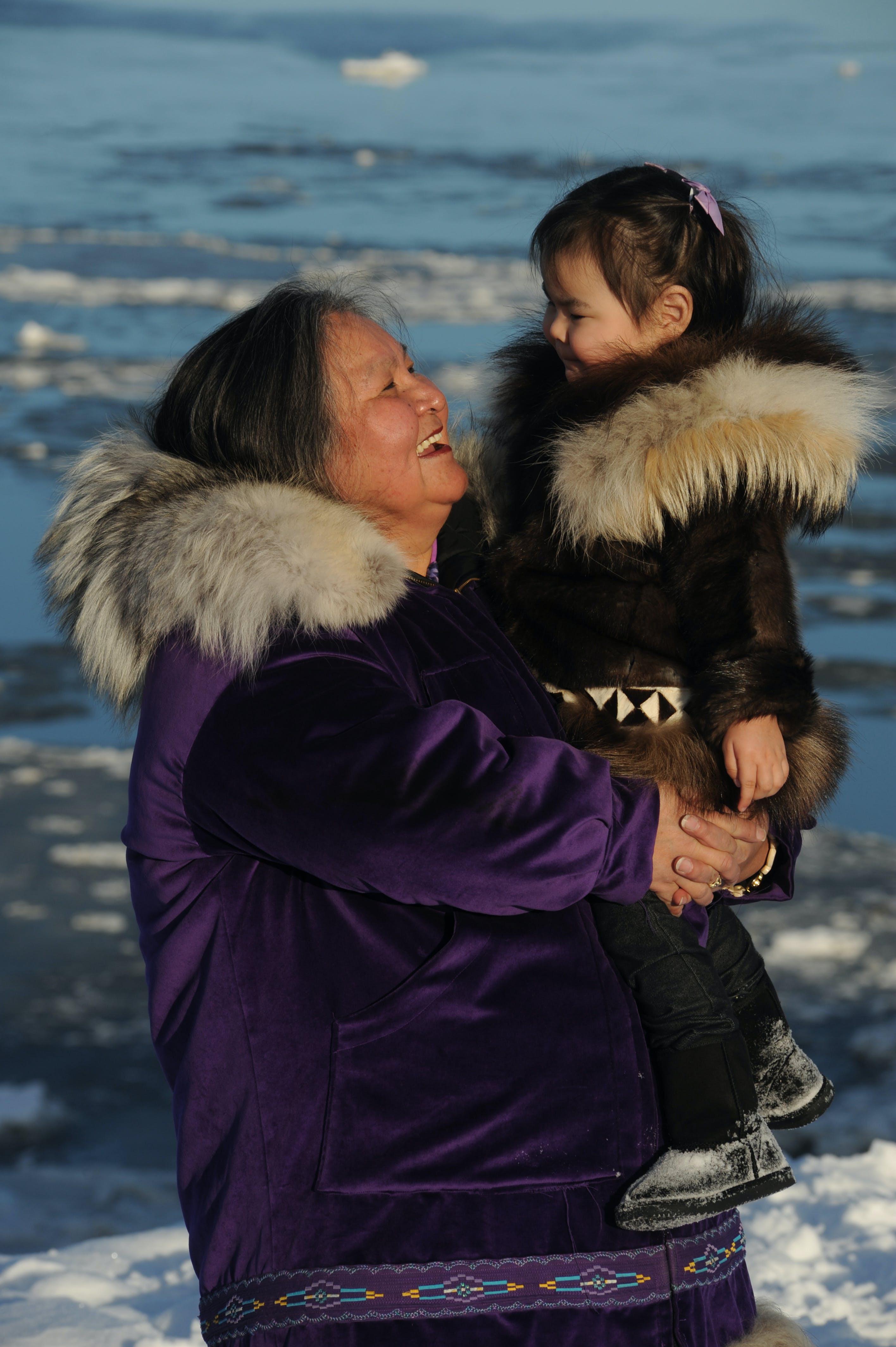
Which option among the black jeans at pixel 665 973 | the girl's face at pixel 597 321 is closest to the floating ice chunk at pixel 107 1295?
the black jeans at pixel 665 973

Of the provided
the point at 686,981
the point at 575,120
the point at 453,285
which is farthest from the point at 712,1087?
the point at 575,120

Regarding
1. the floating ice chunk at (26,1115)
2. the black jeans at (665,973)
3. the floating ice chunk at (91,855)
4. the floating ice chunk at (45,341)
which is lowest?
the floating ice chunk at (91,855)

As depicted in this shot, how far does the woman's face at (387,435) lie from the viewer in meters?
1.84

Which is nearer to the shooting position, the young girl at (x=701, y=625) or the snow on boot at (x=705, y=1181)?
the snow on boot at (x=705, y=1181)

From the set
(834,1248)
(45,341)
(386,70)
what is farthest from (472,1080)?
(386,70)

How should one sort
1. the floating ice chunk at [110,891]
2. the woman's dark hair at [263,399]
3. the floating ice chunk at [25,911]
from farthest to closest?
the floating ice chunk at [110,891] → the floating ice chunk at [25,911] → the woman's dark hair at [263,399]

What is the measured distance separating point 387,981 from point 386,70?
134 ft

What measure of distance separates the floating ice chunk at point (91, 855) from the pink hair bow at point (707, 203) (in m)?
3.44

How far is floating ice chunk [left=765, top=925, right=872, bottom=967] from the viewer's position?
457cm

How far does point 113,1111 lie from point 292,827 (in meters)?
2.65

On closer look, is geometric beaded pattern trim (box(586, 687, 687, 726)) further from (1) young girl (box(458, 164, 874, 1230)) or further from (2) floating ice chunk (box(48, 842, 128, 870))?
(2) floating ice chunk (box(48, 842, 128, 870))

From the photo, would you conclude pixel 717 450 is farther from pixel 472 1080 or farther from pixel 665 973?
pixel 472 1080

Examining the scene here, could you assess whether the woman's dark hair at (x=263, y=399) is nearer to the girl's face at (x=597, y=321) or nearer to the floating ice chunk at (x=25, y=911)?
the girl's face at (x=597, y=321)

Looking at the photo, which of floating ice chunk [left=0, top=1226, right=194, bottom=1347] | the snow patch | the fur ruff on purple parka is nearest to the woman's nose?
the fur ruff on purple parka
